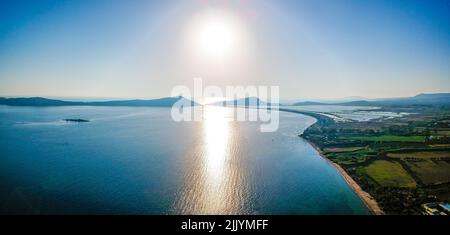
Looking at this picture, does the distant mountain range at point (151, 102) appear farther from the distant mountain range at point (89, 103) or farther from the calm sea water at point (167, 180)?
the calm sea water at point (167, 180)

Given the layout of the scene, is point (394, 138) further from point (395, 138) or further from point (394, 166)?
point (394, 166)

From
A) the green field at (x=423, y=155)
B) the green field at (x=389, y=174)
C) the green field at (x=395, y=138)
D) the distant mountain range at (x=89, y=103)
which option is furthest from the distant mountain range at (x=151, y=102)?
the green field at (x=389, y=174)

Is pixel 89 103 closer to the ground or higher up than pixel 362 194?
higher up

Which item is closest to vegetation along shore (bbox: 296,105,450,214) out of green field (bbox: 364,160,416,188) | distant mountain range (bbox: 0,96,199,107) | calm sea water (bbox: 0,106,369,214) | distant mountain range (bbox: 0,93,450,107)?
green field (bbox: 364,160,416,188)

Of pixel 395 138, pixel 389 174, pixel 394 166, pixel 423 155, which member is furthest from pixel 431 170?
pixel 395 138
